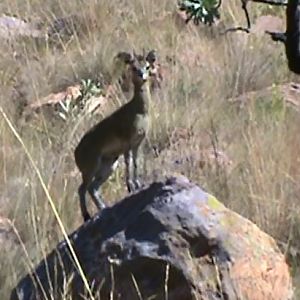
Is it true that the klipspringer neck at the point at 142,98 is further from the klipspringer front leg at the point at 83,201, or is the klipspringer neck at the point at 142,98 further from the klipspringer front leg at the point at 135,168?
the klipspringer front leg at the point at 83,201

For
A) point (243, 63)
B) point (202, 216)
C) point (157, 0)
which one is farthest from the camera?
point (157, 0)

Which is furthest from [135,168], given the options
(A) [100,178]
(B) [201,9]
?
(B) [201,9]

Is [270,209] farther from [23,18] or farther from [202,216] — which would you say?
[23,18]

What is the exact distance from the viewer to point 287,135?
21.0 feet

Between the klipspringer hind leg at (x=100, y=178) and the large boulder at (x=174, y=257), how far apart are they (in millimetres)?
939

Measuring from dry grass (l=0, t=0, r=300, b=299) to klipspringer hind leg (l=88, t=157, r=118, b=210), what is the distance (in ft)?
0.66

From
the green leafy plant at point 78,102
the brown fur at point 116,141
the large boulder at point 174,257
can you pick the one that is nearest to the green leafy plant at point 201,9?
the large boulder at point 174,257

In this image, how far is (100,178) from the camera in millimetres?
5449

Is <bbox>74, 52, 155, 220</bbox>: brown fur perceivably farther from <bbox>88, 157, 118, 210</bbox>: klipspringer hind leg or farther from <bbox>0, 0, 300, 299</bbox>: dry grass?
<bbox>0, 0, 300, 299</bbox>: dry grass

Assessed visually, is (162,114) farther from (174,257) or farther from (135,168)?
(174,257)

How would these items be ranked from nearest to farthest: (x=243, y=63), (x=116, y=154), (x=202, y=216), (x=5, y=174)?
(x=202, y=216), (x=116, y=154), (x=5, y=174), (x=243, y=63)

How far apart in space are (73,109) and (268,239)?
308 cm

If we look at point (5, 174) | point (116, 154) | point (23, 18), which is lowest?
point (23, 18)

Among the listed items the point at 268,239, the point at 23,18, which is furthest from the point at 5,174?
the point at 23,18
